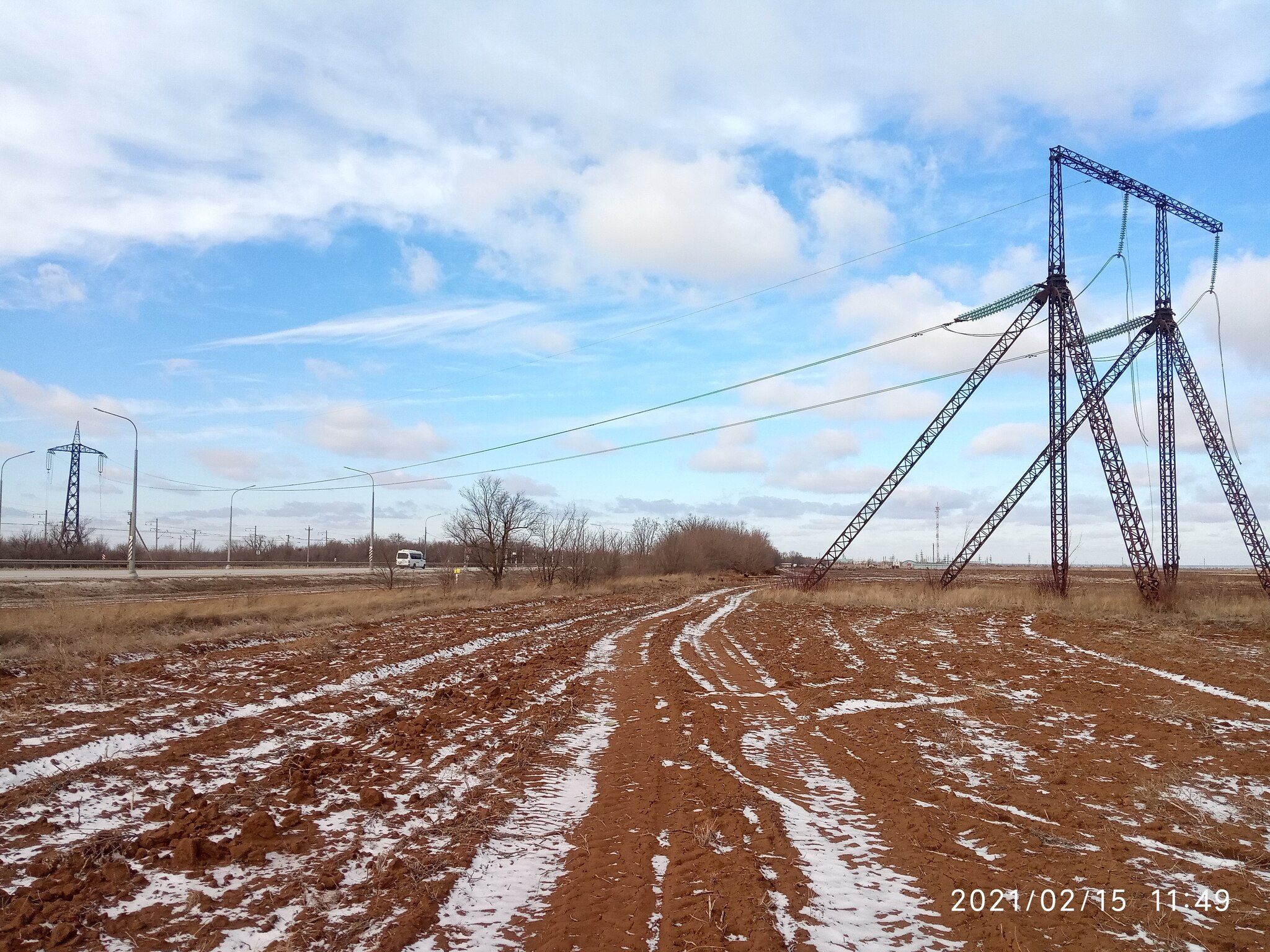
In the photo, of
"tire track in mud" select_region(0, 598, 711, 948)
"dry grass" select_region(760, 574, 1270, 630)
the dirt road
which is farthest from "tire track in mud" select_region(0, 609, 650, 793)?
"dry grass" select_region(760, 574, 1270, 630)

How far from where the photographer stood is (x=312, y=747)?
830cm

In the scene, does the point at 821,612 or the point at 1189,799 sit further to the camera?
the point at 821,612

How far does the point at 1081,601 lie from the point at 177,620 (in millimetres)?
29894

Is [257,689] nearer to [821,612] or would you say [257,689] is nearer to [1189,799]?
[1189,799]

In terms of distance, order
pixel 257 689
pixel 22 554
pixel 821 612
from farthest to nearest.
Result: pixel 22 554
pixel 821 612
pixel 257 689

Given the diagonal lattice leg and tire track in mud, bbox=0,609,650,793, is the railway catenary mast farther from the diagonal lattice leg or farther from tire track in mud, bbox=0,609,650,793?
tire track in mud, bbox=0,609,650,793

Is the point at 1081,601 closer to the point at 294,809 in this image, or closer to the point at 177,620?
the point at 177,620

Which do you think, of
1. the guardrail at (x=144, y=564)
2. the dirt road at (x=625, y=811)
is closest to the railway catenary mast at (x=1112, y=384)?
the dirt road at (x=625, y=811)

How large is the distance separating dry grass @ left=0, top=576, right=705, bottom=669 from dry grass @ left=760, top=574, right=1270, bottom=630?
627 inches

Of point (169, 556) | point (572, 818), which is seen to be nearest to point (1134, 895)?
point (572, 818)

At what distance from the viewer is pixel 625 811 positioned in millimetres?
6570

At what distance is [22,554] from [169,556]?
16421 mm

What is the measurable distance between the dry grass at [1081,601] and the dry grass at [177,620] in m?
15.9

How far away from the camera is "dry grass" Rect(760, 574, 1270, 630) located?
25.2m
